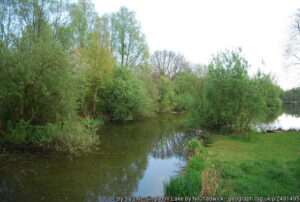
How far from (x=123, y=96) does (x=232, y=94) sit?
12.7 m

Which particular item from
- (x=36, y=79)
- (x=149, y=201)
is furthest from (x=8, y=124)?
(x=149, y=201)

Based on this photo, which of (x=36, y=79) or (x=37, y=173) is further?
(x=36, y=79)

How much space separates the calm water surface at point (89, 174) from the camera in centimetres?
722

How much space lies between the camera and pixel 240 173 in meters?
7.61

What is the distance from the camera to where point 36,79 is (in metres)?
10.8

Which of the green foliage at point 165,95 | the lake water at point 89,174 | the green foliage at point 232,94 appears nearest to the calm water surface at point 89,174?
the lake water at point 89,174

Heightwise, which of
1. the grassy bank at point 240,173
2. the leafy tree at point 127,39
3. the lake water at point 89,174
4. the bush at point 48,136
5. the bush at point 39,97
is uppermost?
the leafy tree at point 127,39

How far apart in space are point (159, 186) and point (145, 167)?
91.6 inches

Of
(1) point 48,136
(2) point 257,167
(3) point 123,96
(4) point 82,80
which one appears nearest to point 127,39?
(3) point 123,96

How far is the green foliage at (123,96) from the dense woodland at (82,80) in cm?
11

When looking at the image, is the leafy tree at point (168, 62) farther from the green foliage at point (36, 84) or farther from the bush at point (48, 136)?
the bush at point (48, 136)

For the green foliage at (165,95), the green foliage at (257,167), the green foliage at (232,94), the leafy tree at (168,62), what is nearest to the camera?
the green foliage at (257,167)

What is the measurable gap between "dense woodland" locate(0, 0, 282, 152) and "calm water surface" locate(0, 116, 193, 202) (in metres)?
1.31

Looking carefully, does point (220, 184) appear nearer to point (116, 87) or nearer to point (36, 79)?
point (36, 79)
